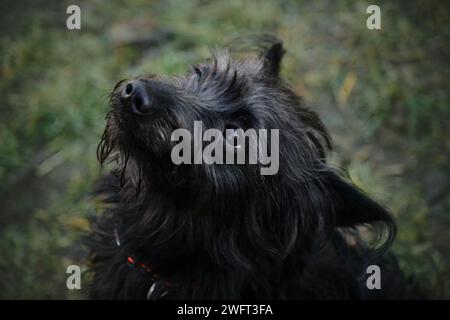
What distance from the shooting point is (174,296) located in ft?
11.2

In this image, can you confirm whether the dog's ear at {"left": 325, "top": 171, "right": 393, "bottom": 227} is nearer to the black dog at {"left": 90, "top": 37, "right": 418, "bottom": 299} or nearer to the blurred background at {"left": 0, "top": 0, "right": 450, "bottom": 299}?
the black dog at {"left": 90, "top": 37, "right": 418, "bottom": 299}

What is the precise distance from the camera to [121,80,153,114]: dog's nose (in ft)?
9.35

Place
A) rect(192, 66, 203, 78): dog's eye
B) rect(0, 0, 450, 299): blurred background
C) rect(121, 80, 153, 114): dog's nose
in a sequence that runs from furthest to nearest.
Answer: rect(0, 0, 450, 299): blurred background < rect(192, 66, 203, 78): dog's eye < rect(121, 80, 153, 114): dog's nose

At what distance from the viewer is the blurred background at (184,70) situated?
4.69m

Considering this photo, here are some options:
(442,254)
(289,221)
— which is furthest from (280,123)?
(442,254)

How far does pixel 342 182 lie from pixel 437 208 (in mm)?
2202

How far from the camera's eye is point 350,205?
3.16 m

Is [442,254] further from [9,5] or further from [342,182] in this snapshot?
[9,5]

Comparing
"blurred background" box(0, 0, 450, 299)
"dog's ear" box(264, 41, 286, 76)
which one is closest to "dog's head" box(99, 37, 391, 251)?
"dog's ear" box(264, 41, 286, 76)

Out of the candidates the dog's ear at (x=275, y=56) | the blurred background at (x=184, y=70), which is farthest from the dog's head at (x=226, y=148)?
the blurred background at (x=184, y=70)

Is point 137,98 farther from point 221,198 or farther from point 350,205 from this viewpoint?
point 350,205

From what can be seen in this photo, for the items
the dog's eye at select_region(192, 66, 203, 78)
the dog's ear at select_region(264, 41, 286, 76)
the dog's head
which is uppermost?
the dog's ear at select_region(264, 41, 286, 76)

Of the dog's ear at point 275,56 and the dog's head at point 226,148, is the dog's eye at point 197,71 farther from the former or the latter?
the dog's ear at point 275,56

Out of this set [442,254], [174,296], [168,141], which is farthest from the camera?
[442,254]
